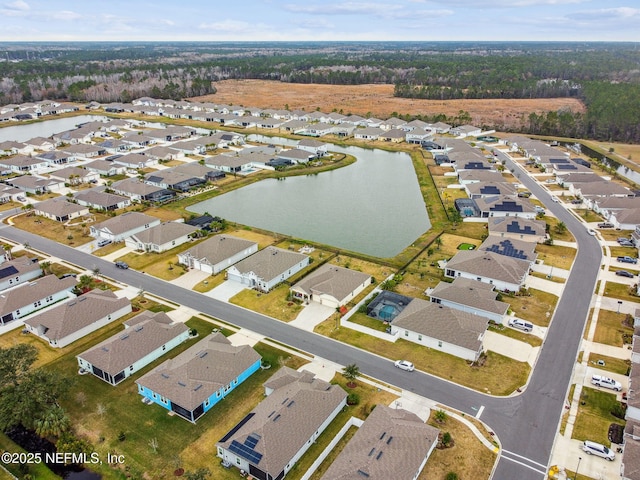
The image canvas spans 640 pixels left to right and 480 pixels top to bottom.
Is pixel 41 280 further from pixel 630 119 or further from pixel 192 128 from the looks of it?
pixel 630 119

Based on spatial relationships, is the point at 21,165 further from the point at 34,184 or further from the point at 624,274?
the point at 624,274

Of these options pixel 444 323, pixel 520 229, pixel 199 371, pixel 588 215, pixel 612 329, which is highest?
pixel 520 229

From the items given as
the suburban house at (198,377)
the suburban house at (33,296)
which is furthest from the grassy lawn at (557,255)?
the suburban house at (33,296)

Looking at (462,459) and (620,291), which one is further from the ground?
(620,291)

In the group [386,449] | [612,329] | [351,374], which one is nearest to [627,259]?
[612,329]

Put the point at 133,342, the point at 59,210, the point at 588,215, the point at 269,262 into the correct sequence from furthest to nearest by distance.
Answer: the point at 588,215, the point at 59,210, the point at 269,262, the point at 133,342

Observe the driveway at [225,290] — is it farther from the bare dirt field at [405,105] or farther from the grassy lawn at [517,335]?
the bare dirt field at [405,105]
